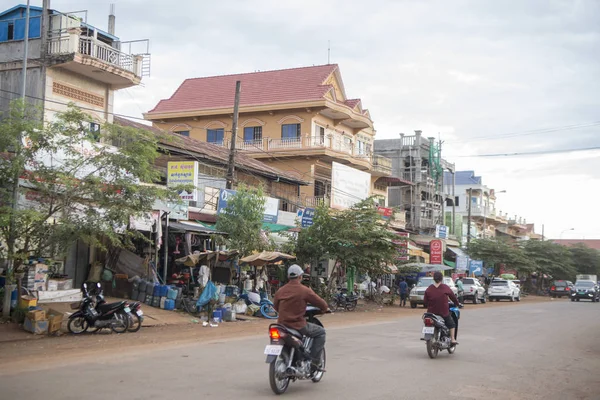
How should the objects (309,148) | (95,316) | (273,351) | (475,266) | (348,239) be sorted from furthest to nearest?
(475,266)
(309,148)
(348,239)
(95,316)
(273,351)

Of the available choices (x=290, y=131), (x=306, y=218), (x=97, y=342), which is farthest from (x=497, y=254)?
(x=97, y=342)

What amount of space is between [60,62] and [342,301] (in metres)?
15.8

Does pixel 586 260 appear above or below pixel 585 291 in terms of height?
above

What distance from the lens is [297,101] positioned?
4406 cm

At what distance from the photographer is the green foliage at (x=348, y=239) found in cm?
2978

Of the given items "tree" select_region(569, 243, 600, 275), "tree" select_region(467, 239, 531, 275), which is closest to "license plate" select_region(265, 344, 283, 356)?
"tree" select_region(467, 239, 531, 275)

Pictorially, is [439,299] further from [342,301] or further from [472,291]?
[472,291]

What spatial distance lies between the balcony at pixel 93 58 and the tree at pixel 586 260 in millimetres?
70698

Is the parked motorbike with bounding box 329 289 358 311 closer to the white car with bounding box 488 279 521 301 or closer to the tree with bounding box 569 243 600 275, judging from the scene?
the white car with bounding box 488 279 521 301

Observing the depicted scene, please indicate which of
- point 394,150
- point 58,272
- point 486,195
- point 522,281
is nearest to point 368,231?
point 58,272

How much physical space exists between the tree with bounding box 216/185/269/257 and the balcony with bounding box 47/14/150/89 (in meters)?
6.43

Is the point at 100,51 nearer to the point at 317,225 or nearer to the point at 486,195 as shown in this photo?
the point at 317,225

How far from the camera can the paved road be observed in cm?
870

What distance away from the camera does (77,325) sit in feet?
54.4
